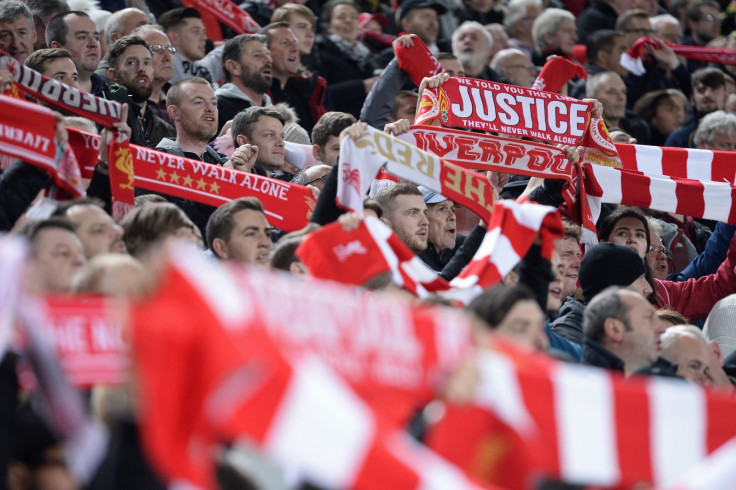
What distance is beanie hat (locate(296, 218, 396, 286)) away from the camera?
16.0 feet

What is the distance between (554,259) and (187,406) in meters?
3.21

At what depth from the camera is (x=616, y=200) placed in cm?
728

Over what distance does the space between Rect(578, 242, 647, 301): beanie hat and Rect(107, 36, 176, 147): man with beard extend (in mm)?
2766

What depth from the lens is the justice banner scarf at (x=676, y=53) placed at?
11.4 meters

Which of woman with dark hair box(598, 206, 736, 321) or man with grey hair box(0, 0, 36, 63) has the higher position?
man with grey hair box(0, 0, 36, 63)

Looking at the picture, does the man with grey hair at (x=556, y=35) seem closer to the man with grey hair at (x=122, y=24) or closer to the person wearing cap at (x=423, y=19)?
the person wearing cap at (x=423, y=19)

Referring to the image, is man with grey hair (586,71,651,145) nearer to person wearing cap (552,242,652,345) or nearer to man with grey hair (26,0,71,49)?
person wearing cap (552,242,652,345)

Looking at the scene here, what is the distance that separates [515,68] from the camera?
10.7 metres

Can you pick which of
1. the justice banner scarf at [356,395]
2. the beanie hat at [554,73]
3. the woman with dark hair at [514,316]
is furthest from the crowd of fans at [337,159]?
the beanie hat at [554,73]

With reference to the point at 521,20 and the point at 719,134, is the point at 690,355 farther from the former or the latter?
the point at 521,20

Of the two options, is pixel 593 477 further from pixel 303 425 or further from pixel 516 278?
pixel 516 278

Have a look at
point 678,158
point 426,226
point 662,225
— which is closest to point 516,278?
point 426,226

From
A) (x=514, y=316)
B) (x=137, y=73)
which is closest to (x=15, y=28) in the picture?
(x=137, y=73)

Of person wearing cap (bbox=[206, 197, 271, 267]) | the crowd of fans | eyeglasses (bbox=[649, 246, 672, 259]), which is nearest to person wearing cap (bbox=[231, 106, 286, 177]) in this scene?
the crowd of fans
